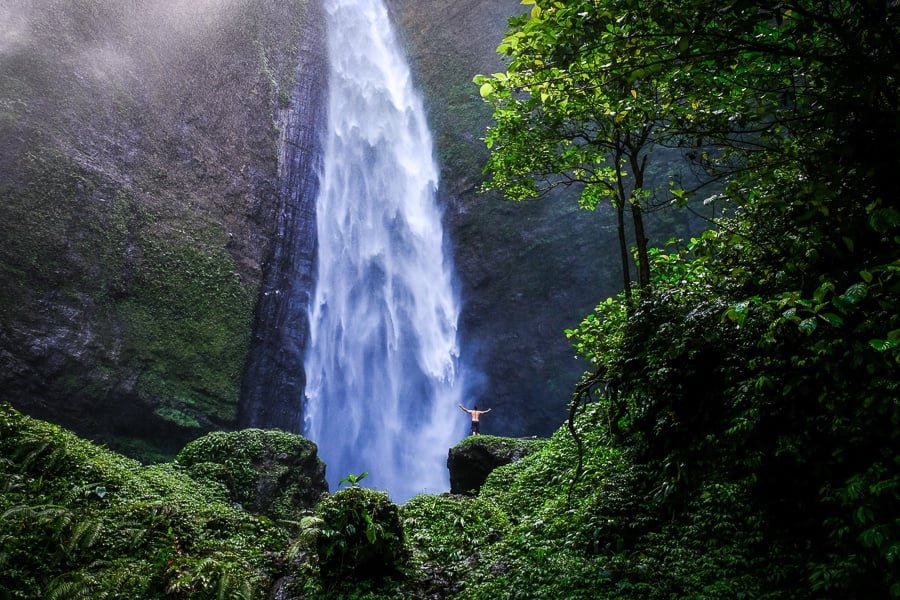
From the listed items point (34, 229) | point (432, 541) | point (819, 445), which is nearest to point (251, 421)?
point (34, 229)

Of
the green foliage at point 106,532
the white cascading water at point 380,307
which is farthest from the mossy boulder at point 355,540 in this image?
the white cascading water at point 380,307

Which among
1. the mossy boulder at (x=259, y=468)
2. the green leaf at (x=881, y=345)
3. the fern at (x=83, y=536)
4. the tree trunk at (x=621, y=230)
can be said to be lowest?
the fern at (x=83, y=536)

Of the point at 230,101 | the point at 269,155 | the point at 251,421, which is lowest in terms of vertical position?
the point at 251,421

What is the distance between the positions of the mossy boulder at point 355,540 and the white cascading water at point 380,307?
18.5m

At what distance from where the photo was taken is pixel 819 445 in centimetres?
387

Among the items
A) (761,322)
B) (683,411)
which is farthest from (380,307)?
(761,322)

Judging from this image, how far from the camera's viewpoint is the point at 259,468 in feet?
38.7

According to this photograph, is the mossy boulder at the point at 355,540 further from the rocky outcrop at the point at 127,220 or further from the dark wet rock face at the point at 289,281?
the dark wet rock face at the point at 289,281

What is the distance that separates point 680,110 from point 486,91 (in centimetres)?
216

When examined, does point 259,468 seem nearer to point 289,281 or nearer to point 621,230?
point 621,230

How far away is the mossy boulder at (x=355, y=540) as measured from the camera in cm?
586

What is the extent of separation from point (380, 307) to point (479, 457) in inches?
627

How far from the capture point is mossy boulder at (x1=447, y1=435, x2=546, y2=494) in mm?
12578

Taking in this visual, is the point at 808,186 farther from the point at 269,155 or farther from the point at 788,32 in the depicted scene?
the point at 269,155
